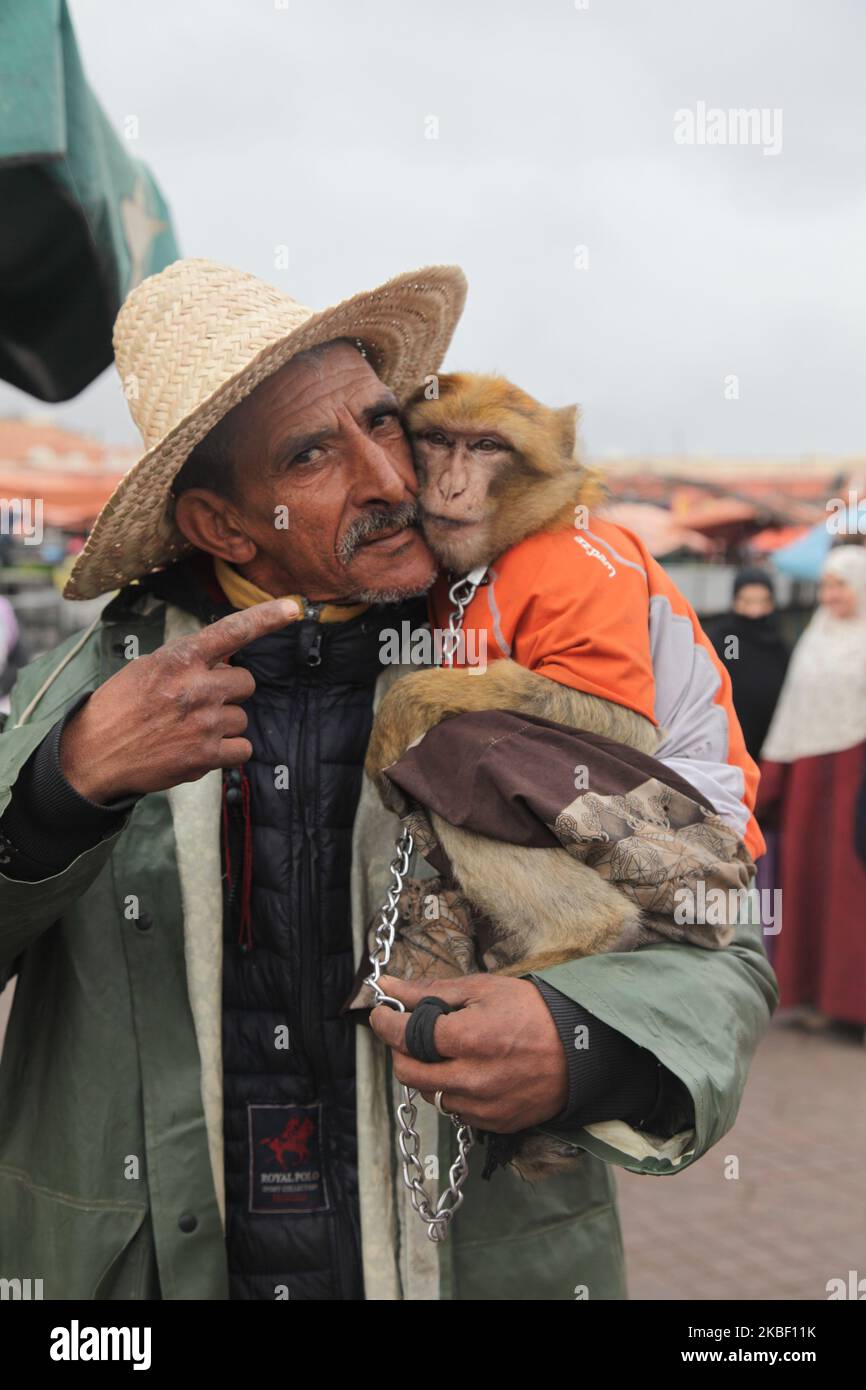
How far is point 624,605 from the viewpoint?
2.04 metres

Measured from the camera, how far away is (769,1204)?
214 inches

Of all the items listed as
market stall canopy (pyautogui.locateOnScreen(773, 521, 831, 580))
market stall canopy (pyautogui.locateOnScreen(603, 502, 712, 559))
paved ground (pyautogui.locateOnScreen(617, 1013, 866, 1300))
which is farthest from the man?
market stall canopy (pyautogui.locateOnScreen(603, 502, 712, 559))

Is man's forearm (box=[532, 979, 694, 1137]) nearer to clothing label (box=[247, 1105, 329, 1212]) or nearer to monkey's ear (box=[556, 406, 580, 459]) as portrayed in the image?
clothing label (box=[247, 1105, 329, 1212])

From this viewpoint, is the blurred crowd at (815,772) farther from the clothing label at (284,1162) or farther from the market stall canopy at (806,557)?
the clothing label at (284,1162)

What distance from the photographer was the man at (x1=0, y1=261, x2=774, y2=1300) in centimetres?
205

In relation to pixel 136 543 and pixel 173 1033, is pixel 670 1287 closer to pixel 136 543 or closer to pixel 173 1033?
pixel 173 1033

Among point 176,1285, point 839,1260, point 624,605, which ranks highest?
point 624,605

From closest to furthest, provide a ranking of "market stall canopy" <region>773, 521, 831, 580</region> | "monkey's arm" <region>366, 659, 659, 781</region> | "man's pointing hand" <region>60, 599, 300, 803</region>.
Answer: "man's pointing hand" <region>60, 599, 300, 803</region>, "monkey's arm" <region>366, 659, 659, 781</region>, "market stall canopy" <region>773, 521, 831, 580</region>

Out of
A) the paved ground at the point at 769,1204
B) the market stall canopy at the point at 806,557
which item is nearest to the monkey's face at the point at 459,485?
the paved ground at the point at 769,1204

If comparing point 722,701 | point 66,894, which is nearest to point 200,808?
point 66,894

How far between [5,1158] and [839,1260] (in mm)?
3840

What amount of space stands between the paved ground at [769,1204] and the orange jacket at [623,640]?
321cm

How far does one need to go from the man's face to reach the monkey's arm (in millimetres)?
218

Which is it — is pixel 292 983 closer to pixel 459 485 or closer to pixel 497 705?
pixel 497 705
